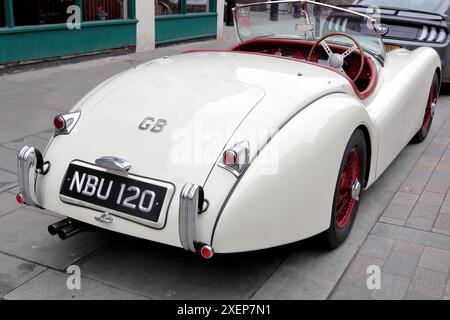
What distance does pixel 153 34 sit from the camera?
1061 cm

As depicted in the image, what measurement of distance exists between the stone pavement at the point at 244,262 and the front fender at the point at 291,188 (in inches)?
13.0

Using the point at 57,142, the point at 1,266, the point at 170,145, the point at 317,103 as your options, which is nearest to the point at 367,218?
the point at 317,103

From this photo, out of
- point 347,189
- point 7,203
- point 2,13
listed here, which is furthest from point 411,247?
point 2,13

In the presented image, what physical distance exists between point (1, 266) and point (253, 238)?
4.98ft

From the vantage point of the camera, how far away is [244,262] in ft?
10.3

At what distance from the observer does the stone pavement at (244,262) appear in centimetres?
288

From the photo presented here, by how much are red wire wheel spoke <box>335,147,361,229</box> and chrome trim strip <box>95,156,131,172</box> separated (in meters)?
1.36

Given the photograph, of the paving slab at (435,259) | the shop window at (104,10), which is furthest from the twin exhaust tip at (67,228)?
the shop window at (104,10)

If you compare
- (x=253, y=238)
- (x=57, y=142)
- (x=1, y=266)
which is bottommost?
(x=1, y=266)

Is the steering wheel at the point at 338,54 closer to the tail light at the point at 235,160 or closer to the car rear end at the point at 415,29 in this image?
the tail light at the point at 235,160

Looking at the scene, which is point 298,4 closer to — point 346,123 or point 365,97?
point 365,97

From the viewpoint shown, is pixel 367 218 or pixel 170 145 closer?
pixel 170 145

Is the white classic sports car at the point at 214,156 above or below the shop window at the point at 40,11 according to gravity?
below

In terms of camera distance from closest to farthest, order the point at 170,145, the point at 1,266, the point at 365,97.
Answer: the point at 170,145, the point at 1,266, the point at 365,97
